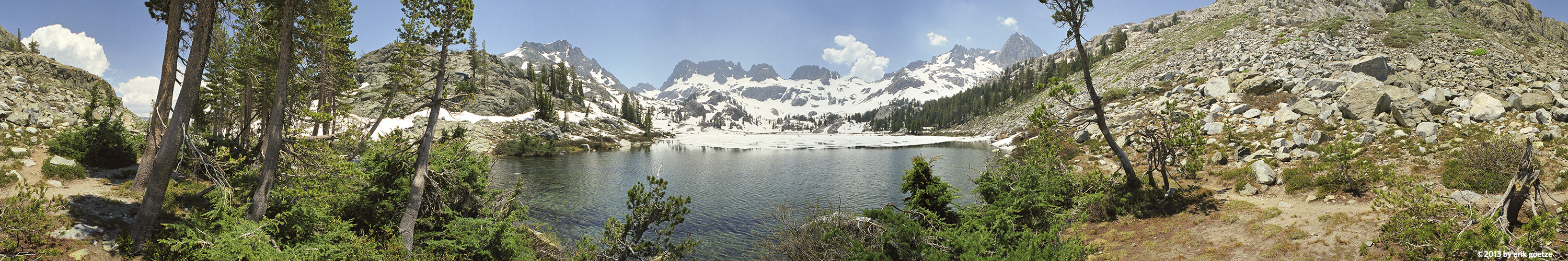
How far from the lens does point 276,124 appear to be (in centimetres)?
928

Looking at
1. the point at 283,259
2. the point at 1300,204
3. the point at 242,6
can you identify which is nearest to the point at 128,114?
the point at 242,6

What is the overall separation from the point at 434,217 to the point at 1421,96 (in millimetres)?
34977

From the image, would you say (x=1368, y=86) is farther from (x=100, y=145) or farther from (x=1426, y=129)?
(x=100, y=145)

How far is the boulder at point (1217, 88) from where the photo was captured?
29641mm

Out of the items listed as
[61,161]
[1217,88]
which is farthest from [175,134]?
[1217,88]

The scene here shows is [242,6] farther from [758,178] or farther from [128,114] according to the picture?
[128,114]

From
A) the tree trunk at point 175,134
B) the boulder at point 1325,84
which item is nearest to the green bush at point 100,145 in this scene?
the tree trunk at point 175,134

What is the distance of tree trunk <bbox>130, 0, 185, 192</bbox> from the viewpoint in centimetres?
851

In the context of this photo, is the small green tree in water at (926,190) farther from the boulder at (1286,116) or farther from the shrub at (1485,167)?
the boulder at (1286,116)

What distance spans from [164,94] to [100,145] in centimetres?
1139

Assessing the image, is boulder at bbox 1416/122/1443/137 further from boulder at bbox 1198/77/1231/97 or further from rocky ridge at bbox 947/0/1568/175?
boulder at bbox 1198/77/1231/97

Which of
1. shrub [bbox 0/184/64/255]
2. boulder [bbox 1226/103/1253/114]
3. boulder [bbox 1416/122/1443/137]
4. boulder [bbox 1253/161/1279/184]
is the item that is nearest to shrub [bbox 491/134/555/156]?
shrub [bbox 0/184/64/255]

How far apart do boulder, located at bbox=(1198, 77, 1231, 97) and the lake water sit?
44.9ft

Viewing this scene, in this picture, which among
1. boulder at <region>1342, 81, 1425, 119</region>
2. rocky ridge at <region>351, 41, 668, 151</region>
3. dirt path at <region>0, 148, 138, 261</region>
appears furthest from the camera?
rocky ridge at <region>351, 41, 668, 151</region>
